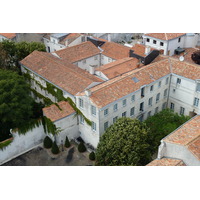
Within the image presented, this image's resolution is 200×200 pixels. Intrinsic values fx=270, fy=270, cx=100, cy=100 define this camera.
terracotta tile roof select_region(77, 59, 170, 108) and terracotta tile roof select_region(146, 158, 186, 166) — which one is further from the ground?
terracotta tile roof select_region(77, 59, 170, 108)

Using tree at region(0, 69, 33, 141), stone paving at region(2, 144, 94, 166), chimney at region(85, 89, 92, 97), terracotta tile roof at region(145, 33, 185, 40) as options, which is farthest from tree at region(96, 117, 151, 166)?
terracotta tile roof at region(145, 33, 185, 40)

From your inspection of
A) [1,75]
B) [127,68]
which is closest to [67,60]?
[127,68]

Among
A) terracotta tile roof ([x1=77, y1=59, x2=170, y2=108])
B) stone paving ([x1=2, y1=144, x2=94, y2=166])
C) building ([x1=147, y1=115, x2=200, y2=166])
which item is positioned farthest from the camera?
stone paving ([x1=2, y1=144, x2=94, y2=166])

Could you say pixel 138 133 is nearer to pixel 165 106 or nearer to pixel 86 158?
pixel 86 158

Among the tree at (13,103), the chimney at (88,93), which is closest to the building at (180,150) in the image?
the chimney at (88,93)

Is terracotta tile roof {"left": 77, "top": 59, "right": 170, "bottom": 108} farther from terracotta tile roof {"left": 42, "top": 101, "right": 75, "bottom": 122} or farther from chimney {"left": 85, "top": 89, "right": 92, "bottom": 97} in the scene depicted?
terracotta tile roof {"left": 42, "top": 101, "right": 75, "bottom": 122}

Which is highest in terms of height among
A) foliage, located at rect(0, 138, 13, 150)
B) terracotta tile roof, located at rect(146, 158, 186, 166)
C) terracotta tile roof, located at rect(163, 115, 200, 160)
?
terracotta tile roof, located at rect(163, 115, 200, 160)
